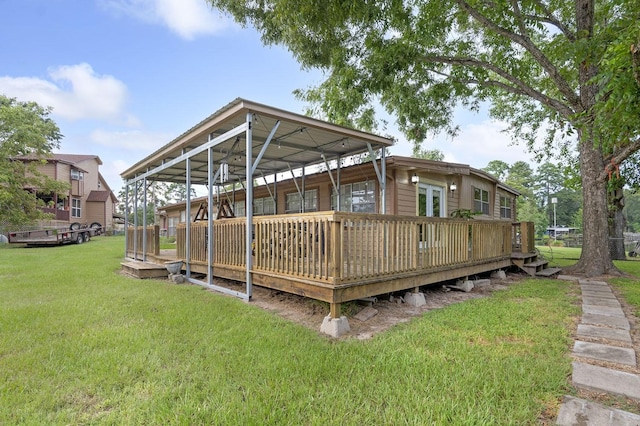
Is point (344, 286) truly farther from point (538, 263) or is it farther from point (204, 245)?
point (538, 263)

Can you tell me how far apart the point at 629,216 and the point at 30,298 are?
79259 mm

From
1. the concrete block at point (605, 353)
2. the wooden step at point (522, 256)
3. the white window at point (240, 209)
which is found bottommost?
the concrete block at point (605, 353)

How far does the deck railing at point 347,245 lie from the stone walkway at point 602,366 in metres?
2.06

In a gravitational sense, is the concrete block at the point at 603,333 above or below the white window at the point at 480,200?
below

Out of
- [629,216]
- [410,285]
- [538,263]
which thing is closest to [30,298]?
[410,285]

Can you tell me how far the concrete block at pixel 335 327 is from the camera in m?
3.71

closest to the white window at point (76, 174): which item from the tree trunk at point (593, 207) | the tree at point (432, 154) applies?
the tree at point (432, 154)

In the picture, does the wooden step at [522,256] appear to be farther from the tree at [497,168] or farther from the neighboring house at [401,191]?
the tree at [497,168]

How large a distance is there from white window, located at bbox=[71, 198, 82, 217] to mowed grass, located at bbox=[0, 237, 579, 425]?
26224mm

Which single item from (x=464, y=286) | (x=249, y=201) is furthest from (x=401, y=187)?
(x=249, y=201)

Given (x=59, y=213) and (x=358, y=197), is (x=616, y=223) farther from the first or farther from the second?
(x=59, y=213)

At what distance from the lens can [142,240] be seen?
10.5 m

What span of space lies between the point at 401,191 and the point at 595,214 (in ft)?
15.3

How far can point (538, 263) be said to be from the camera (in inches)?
333
